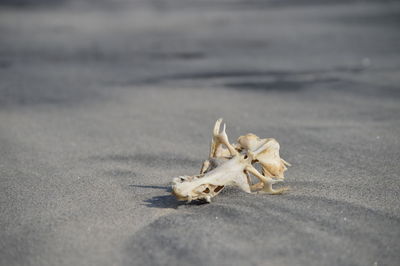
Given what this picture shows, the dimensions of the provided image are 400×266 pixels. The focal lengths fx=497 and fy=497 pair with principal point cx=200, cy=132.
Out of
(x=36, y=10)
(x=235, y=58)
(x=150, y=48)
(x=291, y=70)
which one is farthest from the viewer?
(x=36, y=10)

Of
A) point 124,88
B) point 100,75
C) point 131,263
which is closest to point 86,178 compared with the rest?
point 131,263

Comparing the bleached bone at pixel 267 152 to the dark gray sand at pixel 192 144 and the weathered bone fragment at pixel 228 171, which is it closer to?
the weathered bone fragment at pixel 228 171

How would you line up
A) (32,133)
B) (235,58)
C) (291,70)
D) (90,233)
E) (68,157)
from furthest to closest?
(235,58) < (291,70) < (32,133) < (68,157) < (90,233)

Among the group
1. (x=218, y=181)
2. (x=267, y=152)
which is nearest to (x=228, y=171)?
(x=218, y=181)

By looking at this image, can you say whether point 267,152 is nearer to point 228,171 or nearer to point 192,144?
point 228,171

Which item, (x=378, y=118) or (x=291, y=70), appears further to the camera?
(x=291, y=70)

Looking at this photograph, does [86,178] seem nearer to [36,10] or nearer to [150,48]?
[150,48]

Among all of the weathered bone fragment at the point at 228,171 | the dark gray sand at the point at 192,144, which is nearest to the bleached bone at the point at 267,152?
the weathered bone fragment at the point at 228,171

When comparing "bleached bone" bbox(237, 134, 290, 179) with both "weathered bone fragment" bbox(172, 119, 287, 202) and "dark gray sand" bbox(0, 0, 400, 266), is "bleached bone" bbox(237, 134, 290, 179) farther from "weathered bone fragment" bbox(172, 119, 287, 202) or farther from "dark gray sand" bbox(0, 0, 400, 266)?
"dark gray sand" bbox(0, 0, 400, 266)
